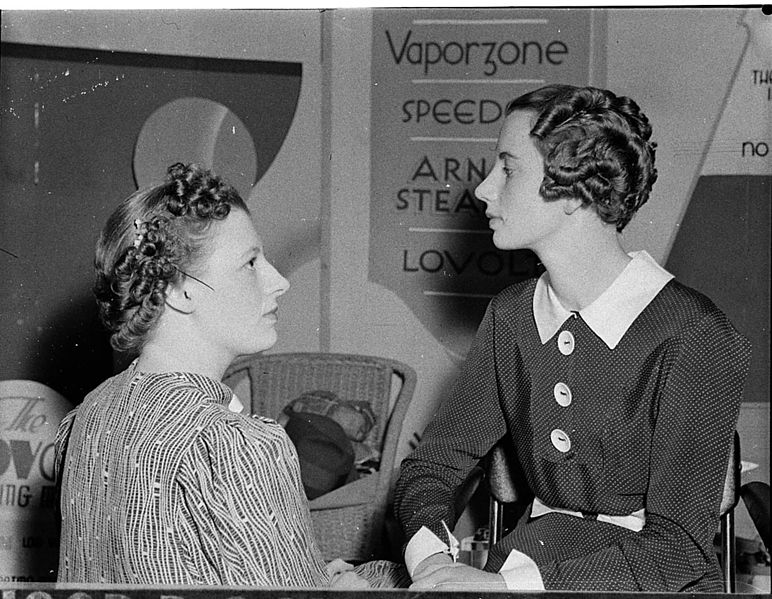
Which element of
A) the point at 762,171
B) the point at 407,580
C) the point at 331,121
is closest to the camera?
the point at 407,580

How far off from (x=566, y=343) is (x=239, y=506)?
53 centimetres

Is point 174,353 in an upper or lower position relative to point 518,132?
lower

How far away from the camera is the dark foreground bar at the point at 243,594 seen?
1.26 m

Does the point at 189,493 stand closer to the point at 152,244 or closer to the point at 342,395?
the point at 152,244

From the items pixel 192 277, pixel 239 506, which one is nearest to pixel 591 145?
pixel 192 277

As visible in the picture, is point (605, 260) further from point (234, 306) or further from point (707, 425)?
point (234, 306)

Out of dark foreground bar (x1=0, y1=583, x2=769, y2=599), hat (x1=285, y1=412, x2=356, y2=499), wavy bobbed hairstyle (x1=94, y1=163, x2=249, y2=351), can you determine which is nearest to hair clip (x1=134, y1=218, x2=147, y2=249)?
wavy bobbed hairstyle (x1=94, y1=163, x2=249, y2=351)

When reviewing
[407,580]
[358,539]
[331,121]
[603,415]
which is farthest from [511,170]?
[358,539]

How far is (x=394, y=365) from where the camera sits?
1.90m

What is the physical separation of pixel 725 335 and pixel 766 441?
454 mm

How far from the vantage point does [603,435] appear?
1.44 m

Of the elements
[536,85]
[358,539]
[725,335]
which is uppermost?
[536,85]

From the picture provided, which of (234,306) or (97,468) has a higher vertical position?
(234,306)

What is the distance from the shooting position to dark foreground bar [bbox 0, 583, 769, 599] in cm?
126
